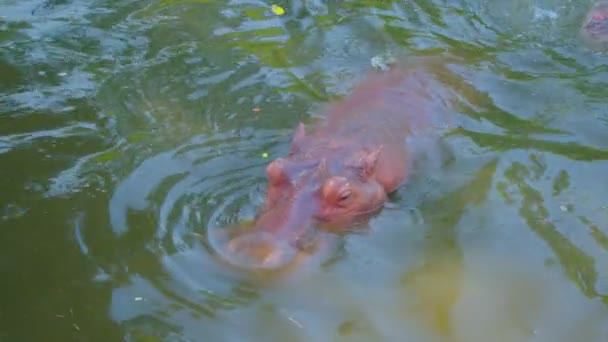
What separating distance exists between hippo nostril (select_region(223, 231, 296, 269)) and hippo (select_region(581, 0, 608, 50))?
180 inches

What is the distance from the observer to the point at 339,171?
5047mm

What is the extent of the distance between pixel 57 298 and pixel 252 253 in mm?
1114

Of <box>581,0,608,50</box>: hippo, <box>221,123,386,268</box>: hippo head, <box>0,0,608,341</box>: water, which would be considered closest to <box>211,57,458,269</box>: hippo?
<box>221,123,386,268</box>: hippo head

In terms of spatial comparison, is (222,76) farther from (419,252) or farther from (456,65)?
(419,252)

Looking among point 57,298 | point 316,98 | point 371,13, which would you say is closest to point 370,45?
point 371,13

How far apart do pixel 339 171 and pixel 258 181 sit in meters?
0.69

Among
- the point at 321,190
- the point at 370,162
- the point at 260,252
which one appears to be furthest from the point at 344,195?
the point at 260,252

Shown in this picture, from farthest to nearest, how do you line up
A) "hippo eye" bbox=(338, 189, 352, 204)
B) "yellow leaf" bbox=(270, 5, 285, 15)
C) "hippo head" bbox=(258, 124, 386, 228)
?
1. "yellow leaf" bbox=(270, 5, 285, 15)
2. "hippo eye" bbox=(338, 189, 352, 204)
3. "hippo head" bbox=(258, 124, 386, 228)

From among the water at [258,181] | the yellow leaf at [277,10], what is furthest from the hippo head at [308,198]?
the yellow leaf at [277,10]

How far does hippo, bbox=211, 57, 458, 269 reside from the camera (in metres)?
4.62

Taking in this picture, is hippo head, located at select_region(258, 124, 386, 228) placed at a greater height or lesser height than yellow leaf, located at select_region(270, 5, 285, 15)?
greater

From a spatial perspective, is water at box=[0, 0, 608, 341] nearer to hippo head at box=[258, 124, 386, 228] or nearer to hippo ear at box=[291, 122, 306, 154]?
hippo head at box=[258, 124, 386, 228]

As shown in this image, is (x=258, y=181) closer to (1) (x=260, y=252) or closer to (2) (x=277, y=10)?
(1) (x=260, y=252)

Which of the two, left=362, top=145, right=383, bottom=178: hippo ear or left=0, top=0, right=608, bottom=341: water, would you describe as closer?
left=0, top=0, right=608, bottom=341: water
